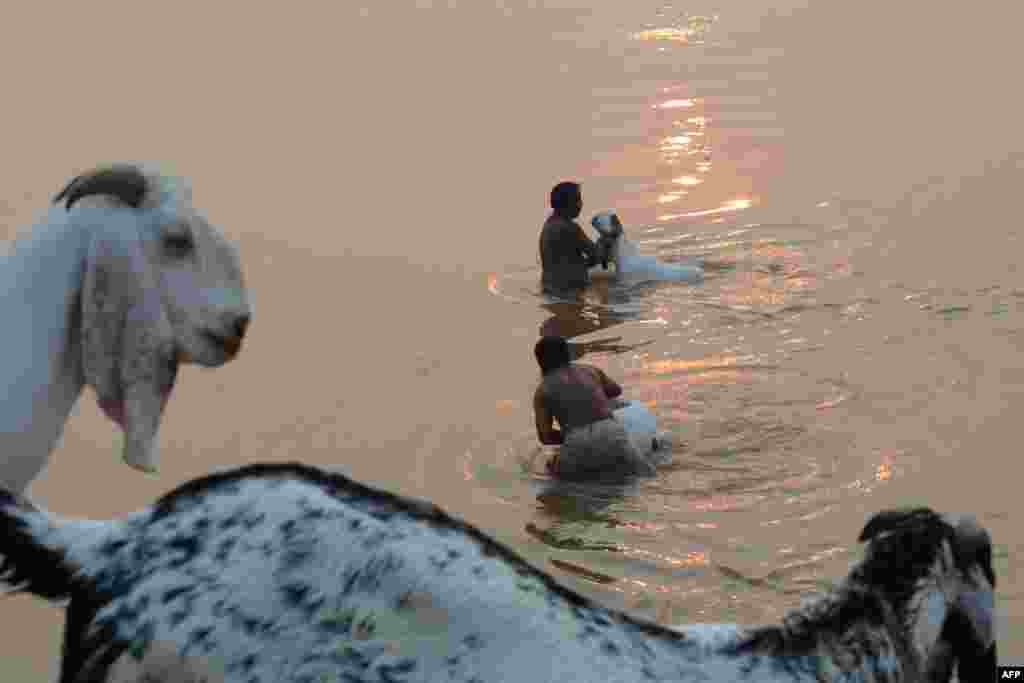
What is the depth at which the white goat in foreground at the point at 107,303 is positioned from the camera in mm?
3775

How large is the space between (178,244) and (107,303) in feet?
0.67

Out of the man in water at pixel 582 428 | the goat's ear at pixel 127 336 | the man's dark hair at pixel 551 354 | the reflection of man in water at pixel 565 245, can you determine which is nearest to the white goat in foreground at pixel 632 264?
the reflection of man in water at pixel 565 245

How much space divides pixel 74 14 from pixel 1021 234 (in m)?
16.4

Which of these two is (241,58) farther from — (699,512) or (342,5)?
(699,512)

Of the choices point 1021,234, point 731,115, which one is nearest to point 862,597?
point 1021,234

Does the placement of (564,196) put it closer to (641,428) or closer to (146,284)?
(641,428)

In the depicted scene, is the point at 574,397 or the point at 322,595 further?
the point at 574,397

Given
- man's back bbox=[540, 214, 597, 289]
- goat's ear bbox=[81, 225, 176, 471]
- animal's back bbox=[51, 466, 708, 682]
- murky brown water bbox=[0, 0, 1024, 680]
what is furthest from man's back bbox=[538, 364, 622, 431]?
animal's back bbox=[51, 466, 708, 682]

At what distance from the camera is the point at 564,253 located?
40.9 ft

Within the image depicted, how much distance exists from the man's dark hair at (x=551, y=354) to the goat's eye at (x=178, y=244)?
5.63 meters

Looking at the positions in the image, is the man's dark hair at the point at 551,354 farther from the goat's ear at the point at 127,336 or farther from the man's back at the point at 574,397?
the goat's ear at the point at 127,336

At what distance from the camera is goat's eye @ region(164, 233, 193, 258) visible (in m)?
3.84

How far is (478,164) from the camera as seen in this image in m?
15.9

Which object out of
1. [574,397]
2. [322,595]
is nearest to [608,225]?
[574,397]
